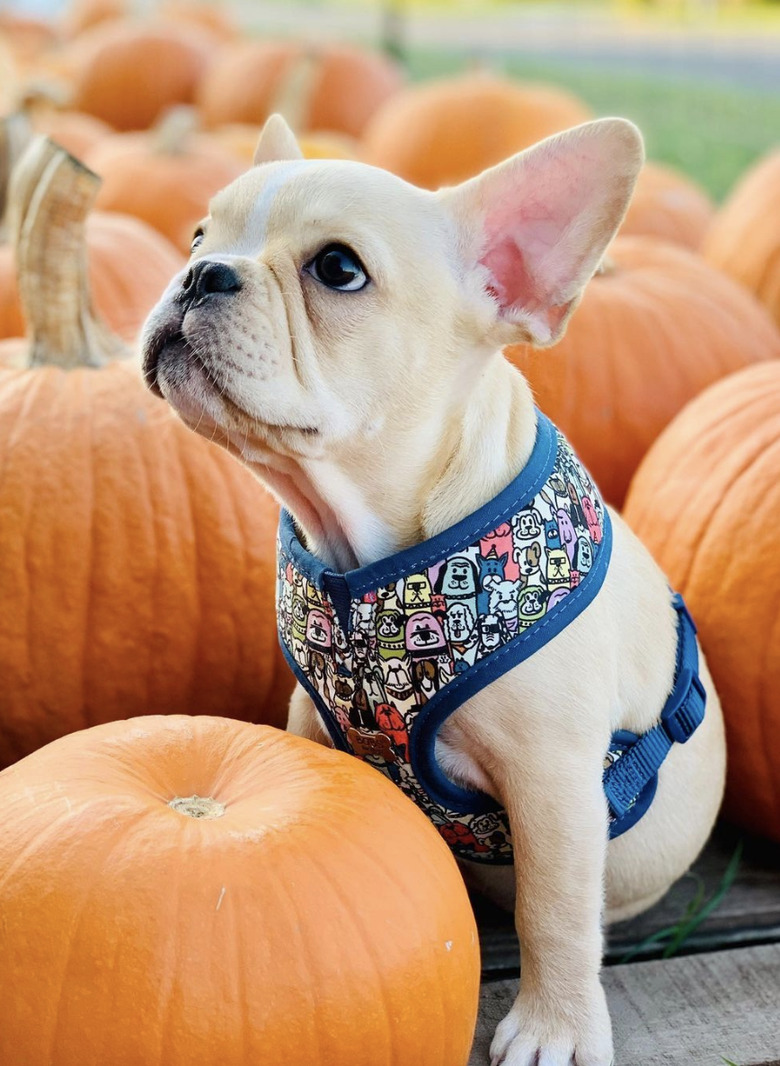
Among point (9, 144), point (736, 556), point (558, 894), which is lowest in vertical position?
point (558, 894)

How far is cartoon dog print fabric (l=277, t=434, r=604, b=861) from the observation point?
69.4 inches

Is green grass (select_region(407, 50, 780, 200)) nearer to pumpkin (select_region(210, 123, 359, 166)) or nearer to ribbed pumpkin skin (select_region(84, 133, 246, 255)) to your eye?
pumpkin (select_region(210, 123, 359, 166))

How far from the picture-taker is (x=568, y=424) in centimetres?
307

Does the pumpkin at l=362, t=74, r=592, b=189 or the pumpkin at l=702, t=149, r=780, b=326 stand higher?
the pumpkin at l=362, t=74, r=592, b=189

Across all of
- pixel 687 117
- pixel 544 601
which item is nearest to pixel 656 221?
pixel 544 601

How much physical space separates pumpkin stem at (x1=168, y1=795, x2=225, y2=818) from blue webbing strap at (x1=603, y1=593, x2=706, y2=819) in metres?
0.62

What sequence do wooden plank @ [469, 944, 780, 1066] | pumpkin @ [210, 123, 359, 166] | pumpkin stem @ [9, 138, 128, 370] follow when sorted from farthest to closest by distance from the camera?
pumpkin @ [210, 123, 359, 166] < pumpkin stem @ [9, 138, 128, 370] < wooden plank @ [469, 944, 780, 1066]

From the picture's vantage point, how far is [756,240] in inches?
164

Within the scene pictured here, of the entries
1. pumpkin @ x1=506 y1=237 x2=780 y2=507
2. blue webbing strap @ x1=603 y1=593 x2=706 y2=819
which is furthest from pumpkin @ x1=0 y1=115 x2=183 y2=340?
blue webbing strap @ x1=603 y1=593 x2=706 y2=819

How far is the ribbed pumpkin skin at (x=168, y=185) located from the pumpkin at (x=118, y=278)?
80cm

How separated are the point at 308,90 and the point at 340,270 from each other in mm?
5551

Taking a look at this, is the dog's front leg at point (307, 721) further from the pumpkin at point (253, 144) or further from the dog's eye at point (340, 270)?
the pumpkin at point (253, 144)

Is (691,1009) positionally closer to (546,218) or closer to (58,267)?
(546,218)

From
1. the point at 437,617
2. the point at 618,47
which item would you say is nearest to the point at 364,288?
the point at 437,617
